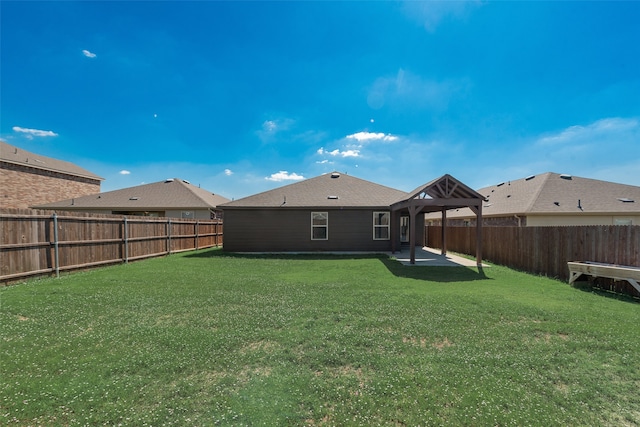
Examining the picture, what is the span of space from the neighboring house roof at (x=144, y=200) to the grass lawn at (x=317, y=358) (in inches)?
616

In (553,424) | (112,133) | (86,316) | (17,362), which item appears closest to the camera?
(553,424)

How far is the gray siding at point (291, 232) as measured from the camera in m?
14.9

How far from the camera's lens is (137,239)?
11.7 metres

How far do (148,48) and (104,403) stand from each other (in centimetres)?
1303

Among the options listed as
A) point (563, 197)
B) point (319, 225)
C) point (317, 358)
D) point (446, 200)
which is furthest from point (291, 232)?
point (563, 197)

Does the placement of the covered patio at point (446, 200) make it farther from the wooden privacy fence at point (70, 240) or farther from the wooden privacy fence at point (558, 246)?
the wooden privacy fence at point (70, 240)

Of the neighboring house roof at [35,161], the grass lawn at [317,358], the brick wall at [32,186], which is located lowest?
the grass lawn at [317,358]

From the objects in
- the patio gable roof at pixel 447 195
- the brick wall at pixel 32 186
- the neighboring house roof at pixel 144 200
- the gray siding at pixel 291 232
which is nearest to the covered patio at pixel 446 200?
the patio gable roof at pixel 447 195

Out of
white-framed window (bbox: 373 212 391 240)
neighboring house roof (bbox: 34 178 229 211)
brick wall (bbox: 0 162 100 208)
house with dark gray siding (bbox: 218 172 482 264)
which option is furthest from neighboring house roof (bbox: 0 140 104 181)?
white-framed window (bbox: 373 212 391 240)

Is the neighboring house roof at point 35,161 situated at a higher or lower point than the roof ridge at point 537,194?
higher

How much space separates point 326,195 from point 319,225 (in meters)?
1.96

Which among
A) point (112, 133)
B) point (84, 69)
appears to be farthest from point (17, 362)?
point (112, 133)

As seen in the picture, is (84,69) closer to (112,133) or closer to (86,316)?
(112,133)

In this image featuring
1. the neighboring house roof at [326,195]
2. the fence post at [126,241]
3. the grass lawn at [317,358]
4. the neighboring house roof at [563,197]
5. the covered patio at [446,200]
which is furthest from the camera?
the neighboring house roof at [563,197]
